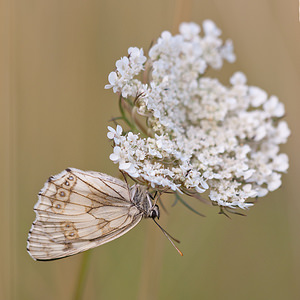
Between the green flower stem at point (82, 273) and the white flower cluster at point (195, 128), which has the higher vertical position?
the white flower cluster at point (195, 128)

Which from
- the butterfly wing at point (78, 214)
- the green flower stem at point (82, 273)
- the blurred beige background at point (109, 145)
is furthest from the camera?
the blurred beige background at point (109, 145)

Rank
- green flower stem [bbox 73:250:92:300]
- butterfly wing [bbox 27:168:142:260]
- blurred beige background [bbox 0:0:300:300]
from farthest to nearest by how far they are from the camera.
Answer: blurred beige background [bbox 0:0:300:300] < green flower stem [bbox 73:250:92:300] < butterfly wing [bbox 27:168:142:260]

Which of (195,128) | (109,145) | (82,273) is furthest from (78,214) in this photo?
(109,145)

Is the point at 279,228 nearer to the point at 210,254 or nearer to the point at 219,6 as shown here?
the point at 210,254

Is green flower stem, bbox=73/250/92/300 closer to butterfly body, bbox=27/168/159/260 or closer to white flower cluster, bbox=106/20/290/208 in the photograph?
butterfly body, bbox=27/168/159/260

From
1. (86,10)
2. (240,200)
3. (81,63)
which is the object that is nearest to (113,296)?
(240,200)

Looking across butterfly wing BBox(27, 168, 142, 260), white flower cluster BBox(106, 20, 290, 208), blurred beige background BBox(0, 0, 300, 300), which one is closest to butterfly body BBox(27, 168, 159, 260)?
butterfly wing BBox(27, 168, 142, 260)

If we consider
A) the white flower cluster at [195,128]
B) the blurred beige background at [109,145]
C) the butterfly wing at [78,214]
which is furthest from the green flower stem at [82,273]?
Answer: the blurred beige background at [109,145]

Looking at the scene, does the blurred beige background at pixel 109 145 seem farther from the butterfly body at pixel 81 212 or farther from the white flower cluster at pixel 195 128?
the butterfly body at pixel 81 212
